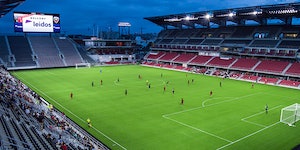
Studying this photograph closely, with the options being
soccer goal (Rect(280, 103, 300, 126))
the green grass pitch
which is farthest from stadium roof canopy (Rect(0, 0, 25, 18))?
soccer goal (Rect(280, 103, 300, 126))

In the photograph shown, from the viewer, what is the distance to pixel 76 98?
32.6 meters

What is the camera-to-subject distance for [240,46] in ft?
204

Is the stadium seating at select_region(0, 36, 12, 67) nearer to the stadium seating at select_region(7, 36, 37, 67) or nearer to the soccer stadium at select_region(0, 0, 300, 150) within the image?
the soccer stadium at select_region(0, 0, 300, 150)

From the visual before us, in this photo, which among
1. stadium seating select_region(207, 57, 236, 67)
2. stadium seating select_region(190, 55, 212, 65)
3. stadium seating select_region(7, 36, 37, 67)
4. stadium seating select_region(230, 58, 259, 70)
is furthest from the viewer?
stadium seating select_region(190, 55, 212, 65)

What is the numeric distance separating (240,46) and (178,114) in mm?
43069

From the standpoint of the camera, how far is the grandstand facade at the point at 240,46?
51.6m

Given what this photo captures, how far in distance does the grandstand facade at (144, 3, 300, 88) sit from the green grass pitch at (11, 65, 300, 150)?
12.0 m

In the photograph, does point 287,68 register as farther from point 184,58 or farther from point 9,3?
point 9,3

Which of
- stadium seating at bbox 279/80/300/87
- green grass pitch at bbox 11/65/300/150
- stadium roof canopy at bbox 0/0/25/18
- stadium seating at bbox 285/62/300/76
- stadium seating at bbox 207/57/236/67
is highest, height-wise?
stadium roof canopy at bbox 0/0/25/18

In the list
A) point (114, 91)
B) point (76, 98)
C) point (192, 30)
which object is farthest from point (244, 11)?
point (76, 98)

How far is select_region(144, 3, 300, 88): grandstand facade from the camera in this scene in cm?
5162

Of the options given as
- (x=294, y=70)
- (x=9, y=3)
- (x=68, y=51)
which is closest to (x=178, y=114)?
(x=9, y=3)

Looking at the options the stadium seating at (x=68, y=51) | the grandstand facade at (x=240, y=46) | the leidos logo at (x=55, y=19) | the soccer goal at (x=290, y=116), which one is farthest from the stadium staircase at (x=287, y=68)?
the leidos logo at (x=55, y=19)

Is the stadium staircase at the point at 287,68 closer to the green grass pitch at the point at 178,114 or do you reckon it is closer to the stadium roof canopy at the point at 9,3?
the green grass pitch at the point at 178,114
